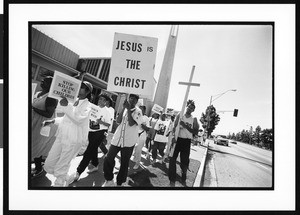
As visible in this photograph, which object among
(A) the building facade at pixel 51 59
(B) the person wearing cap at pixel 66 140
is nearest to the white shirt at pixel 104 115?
(B) the person wearing cap at pixel 66 140

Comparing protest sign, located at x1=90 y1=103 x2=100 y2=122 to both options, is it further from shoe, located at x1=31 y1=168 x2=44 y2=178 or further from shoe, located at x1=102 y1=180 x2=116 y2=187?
shoe, located at x1=31 y1=168 x2=44 y2=178

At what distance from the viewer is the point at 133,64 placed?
9.70 ft

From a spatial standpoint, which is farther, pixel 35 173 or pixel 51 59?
pixel 51 59

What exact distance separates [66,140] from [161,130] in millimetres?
2589

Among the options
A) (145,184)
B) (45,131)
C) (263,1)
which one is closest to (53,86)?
(45,131)

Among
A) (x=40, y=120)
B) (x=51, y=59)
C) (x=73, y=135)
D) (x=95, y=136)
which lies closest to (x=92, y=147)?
(x=95, y=136)

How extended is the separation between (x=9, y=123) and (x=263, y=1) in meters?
4.87

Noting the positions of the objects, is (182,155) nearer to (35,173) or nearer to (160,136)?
(160,136)

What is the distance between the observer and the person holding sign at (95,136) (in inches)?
123

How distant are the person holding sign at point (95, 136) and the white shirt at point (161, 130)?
64.5 inches

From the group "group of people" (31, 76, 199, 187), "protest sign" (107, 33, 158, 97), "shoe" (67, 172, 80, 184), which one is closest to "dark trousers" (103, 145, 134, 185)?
"group of people" (31, 76, 199, 187)

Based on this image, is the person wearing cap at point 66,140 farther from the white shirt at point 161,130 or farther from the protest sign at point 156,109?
the protest sign at point 156,109

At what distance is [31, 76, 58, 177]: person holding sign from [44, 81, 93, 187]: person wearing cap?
0.74 ft

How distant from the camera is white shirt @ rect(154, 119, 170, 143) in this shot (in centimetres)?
480
